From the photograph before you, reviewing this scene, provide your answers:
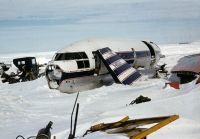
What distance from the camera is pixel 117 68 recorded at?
2159 cm

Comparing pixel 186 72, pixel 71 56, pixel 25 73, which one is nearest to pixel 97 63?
pixel 71 56

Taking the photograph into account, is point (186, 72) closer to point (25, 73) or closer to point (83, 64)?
point (83, 64)

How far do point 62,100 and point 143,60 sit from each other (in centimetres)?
1052

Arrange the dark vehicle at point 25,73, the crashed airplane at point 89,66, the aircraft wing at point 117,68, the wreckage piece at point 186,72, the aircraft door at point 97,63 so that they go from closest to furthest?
the wreckage piece at point 186,72, the crashed airplane at point 89,66, the aircraft wing at point 117,68, the aircraft door at point 97,63, the dark vehicle at point 25,73

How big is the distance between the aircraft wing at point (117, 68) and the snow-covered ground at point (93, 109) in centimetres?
61

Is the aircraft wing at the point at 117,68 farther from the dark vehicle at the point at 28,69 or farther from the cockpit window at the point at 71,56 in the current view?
the dark vehicle at the point at 28,69

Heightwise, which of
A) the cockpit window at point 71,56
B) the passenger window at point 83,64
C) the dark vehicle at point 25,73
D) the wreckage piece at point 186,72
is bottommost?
the dark vehicle at point 25,73

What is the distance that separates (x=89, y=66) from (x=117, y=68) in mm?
1624

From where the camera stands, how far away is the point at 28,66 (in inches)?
1187

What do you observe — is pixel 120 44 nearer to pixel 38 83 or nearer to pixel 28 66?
pixel 38 83

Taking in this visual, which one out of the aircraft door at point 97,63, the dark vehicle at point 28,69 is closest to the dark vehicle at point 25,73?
the dark vehicle at point 28,69

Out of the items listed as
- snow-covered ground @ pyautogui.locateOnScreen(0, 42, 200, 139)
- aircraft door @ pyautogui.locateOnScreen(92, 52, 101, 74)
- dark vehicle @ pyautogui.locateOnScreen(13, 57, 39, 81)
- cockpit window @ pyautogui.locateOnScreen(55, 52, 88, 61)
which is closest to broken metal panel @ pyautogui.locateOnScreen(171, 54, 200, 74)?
snow-covered ground @ pyautogui.locateOnScreen(0, 42, 200, 139)

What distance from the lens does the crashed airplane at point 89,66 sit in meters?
19.9

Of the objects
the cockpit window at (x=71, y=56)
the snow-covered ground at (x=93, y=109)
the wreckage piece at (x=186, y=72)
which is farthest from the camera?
the cockpit window at (x=71, y=56)
